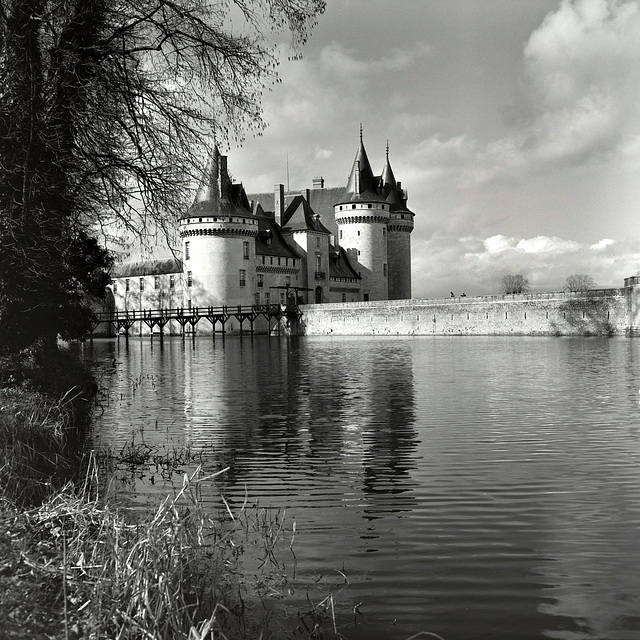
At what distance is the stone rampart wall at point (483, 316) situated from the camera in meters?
42.7

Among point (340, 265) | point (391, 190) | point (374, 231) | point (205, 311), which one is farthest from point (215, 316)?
point (391, 190)

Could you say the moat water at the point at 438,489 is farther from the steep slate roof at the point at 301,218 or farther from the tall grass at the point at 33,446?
the steep slate roof at the point at 301,218

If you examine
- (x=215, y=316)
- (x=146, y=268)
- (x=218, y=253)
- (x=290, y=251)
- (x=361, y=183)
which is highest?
(x=361, y=183)

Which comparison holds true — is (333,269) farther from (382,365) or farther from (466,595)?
(466,595)

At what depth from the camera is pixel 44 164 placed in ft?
23.4

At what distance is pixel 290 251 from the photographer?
5862 centimetres

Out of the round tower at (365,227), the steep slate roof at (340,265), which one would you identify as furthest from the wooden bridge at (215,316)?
the round tower at (365,227)

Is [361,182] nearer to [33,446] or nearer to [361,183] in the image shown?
[361,183]

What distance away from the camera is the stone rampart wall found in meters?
42.7

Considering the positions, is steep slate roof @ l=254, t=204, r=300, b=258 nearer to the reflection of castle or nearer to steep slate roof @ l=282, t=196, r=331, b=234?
the reflection of castle

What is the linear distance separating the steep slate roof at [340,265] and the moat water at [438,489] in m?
46.8

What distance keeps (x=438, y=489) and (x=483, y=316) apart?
42.6 metres

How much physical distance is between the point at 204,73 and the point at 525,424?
5.71m

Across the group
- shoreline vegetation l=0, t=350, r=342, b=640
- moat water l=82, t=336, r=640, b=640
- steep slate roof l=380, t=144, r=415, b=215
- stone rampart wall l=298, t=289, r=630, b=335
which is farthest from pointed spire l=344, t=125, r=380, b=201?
shoreline vegetation l=0, t=350, r=342, b=640
